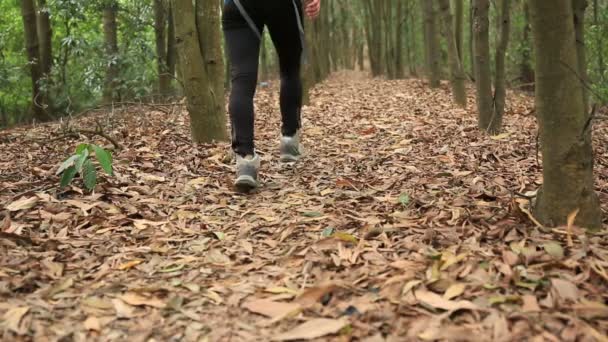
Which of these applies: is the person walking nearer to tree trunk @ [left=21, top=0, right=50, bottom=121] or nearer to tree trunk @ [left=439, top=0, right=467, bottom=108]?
tree trunk @ [left=439, top=0, right=467, bottom=108]

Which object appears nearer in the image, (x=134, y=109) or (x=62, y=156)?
(x=62, y=156)

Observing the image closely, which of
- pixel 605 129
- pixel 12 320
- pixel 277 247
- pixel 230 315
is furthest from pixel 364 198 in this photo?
pixel 605 129

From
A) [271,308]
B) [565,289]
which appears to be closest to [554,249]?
[565,289]

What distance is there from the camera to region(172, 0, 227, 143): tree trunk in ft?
14.0

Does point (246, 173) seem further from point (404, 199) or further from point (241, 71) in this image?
point (404, 199)

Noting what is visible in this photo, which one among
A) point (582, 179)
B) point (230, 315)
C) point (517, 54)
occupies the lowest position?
point (230, 315)

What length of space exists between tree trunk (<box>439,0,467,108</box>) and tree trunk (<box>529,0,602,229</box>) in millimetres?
5809

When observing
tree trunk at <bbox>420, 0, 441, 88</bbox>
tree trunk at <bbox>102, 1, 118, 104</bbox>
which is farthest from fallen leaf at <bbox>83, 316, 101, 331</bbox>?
tree trunk at <bbox>420, 0, 441, 88</bbox>

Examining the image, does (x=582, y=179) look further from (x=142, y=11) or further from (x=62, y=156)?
(x=142, y=11)

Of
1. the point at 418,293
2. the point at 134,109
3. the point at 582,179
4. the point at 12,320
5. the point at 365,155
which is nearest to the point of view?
the point at 12,320

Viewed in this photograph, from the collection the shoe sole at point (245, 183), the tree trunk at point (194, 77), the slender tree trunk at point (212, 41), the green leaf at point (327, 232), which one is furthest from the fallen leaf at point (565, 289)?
the slender tree trunk at point (212, 41)

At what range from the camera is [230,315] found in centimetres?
167

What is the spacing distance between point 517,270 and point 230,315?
3.08 ft

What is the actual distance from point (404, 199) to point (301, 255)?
0.81 m
